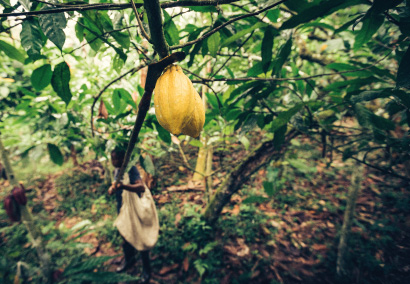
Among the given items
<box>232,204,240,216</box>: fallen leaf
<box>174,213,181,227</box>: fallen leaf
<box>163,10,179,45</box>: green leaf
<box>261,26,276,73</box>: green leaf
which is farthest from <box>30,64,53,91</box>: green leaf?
<box>232,204,240,216</box>: fallen leaf

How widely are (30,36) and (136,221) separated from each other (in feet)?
5.94

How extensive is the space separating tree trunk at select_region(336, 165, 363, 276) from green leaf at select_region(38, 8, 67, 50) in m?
1.93

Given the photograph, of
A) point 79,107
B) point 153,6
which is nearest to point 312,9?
point 153,6

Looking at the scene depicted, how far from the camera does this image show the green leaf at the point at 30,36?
49 centimetres

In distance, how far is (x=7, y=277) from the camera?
5.31ft

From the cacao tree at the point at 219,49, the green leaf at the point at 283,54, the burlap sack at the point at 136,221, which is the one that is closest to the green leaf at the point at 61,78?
the cacao tree at the point at 219,49

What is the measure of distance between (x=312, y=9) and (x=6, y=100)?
2.59m

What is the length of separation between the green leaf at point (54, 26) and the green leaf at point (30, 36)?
0.08m

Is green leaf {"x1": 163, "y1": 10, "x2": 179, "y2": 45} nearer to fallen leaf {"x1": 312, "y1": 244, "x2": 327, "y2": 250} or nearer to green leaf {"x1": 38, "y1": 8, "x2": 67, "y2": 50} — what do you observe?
green leaf {"x1": 38, "y1": 8, "x2": 67, "y2": 50}

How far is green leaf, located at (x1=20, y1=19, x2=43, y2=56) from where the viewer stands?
1.59 feet

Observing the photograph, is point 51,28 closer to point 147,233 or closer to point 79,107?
point 79,107

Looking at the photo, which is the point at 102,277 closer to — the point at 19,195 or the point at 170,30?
the point at 19,195

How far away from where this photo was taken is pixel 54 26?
1.47 ft

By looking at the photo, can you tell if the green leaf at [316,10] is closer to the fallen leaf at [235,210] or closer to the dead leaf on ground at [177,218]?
the fallen leaf at [235,210]
